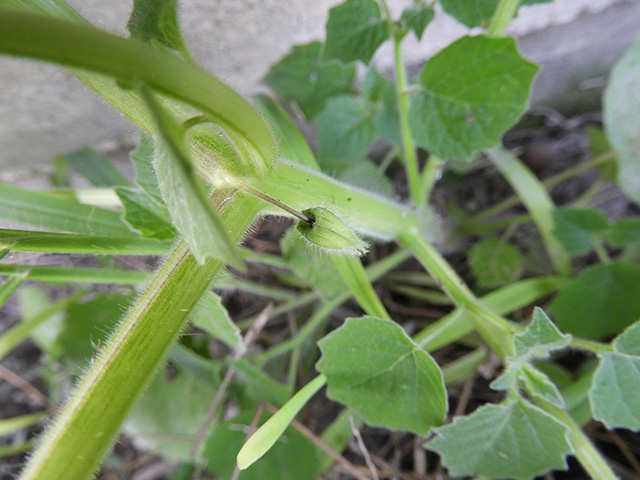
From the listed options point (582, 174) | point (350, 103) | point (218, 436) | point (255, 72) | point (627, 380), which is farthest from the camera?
point (582, 174)

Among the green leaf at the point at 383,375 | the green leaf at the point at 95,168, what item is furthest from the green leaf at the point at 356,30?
the green leaf at the point at 95,168

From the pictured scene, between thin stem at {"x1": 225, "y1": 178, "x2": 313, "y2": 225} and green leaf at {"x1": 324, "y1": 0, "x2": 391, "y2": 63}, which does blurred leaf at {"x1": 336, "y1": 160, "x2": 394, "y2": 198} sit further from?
thin stem at {"x1": 225, "y1": 178, "x2": 313, "y2": 225}

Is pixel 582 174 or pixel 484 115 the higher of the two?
pixel 582 174

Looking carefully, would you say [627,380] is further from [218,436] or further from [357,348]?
[218,436]

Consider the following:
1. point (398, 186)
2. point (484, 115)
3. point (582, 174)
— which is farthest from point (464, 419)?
point (582, 174)

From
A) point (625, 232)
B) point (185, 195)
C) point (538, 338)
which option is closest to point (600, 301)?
→ point (625, 232)

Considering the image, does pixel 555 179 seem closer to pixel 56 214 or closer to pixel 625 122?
pixel 625 122

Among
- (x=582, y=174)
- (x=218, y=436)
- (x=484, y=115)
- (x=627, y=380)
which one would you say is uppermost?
(x=582, y=174)
